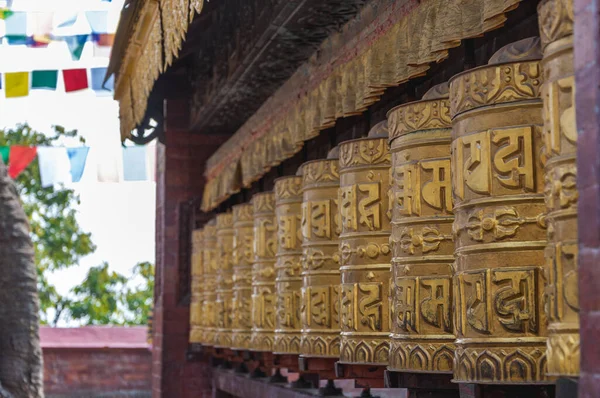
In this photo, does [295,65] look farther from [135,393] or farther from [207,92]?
[135,393]

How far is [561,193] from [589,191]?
0.22 metres

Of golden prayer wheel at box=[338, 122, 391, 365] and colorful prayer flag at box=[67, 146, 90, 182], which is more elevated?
colorful prayer flag at box=[67, 146, 90, 182]

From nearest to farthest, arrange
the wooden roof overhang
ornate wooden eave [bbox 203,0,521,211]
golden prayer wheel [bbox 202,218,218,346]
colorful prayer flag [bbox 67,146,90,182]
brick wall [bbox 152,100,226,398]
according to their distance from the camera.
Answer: ornate wooden eave [bbox 203,0,521,211]
the wooden roof overhang
golden prayer wheel [bbox 202,218,218,346]
brick wall [bbox 152,100,226,398]
colorful prayer flag [bbox 67,146,90,182]

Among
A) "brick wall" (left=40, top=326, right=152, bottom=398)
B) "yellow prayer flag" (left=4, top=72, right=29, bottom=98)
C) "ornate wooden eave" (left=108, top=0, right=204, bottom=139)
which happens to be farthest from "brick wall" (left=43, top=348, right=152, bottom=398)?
"ornate wooden eave" (left=108, top=0, right=204, bottom=139)

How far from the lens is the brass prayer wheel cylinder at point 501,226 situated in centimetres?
273


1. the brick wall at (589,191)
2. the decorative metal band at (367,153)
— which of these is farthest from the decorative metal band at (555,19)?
the decorative metal band at (367,153)

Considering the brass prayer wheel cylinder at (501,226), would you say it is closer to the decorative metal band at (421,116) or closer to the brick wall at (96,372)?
the decorative metal band at (421,116)

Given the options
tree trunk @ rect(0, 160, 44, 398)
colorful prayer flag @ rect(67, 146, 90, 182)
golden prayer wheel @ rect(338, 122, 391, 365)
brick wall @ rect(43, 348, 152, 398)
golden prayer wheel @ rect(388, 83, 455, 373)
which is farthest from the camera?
brick wall @ rect(43, 348, 152, 398)

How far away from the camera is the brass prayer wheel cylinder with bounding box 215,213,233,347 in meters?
7.02

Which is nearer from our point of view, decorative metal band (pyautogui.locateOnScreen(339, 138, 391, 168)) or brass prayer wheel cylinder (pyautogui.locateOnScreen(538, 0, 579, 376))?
brass prayer wheel cylinder (pyautogui.locateOnScreen(538, 0, 579, 376))

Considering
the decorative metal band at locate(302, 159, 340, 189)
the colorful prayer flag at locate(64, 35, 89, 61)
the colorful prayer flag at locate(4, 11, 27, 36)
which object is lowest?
the decorative metal band at locate(302, 159, 340, 189)

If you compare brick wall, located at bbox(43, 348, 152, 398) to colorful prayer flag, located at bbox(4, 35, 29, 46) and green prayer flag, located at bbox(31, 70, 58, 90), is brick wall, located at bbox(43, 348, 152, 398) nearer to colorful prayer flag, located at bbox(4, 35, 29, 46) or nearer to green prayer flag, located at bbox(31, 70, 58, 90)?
green prayer flag, located at bbox(31, 70, 58, 90)

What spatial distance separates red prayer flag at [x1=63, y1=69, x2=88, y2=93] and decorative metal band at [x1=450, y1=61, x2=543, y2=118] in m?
7.99

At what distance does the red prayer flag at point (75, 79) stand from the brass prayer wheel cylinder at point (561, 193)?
335 inches
